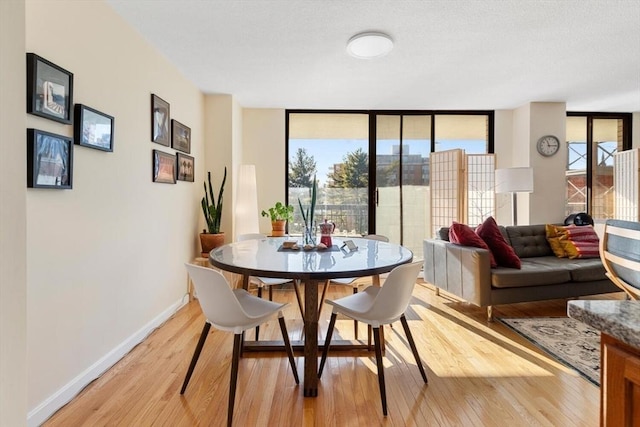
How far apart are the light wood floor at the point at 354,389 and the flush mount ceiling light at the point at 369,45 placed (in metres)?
2.32

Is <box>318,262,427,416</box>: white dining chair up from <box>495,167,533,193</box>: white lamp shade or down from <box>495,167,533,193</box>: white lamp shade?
down

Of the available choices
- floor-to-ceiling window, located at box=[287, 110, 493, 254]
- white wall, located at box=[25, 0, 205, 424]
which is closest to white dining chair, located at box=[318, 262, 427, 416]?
white wall, located at box=[25, 0, 205, 424]

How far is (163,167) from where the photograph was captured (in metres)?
2.99

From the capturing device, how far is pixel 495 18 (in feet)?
7.80

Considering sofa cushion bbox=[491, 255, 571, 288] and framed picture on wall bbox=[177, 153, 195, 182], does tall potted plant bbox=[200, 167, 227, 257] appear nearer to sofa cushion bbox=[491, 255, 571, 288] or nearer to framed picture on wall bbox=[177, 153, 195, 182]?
framed picture on wall bbox=[177, 153, 195, 182]

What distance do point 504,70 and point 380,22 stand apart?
1653 mm

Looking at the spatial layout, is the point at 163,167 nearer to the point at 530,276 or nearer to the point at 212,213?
the point at 212,213

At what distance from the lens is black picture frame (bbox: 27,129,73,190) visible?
1574mm

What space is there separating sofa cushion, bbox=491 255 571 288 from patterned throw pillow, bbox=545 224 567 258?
62cm

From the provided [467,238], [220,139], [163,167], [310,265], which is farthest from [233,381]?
[220,139]

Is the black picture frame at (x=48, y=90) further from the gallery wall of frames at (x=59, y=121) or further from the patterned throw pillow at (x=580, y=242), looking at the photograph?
the patterned throw pillow at (x=580, y=242)

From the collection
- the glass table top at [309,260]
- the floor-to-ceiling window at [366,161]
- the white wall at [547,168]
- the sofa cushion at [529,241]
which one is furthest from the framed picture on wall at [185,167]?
the white wall at [547,168]

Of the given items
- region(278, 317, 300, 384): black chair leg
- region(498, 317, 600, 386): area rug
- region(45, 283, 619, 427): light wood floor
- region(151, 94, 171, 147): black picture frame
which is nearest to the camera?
region(45, 283, 619, 427): light wood floor

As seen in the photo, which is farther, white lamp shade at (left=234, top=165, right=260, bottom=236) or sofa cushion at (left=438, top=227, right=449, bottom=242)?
white lamp shade at (left=234, top=165, right=260, bottom=236)
